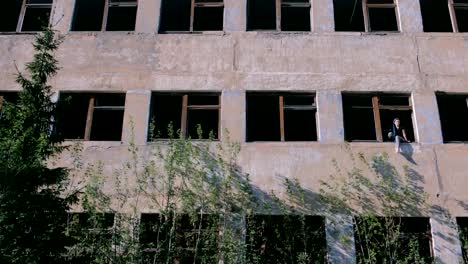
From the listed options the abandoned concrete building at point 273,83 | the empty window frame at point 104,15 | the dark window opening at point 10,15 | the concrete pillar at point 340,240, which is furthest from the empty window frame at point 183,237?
the dark window opening at point 10,15

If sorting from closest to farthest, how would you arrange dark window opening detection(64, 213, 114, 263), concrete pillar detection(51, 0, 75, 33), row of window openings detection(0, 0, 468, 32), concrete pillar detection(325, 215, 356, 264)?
1. dark window opening detection(64, 213, 114, 263)
2. concrete pillar detection(325, 215, 356, 264)
3. concrete pillar detection(51, 0, 75, 33)
4. row of window openings detection(0, 0, 468, 32)

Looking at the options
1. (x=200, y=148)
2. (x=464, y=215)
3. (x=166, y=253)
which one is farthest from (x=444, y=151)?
(x=166, y=253)

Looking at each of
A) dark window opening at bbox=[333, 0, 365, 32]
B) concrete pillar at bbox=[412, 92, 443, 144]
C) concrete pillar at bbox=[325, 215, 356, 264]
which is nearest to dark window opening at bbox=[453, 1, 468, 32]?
dark window opening at bbox=[333, 0, 365, 32]

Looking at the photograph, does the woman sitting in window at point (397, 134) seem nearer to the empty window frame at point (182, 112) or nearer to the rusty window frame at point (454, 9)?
the rusty window frame at point (454, 9)

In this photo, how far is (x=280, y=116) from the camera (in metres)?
14.0

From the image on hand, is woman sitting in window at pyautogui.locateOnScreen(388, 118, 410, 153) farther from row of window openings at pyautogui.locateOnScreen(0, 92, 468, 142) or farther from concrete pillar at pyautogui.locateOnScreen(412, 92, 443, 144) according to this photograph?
concrete pillar at pyautogui.locateOnScreen(412, 92, 443, 144)

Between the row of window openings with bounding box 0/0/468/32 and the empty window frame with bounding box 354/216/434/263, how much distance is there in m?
5.47

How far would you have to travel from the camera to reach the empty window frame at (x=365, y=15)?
1549 centimetres

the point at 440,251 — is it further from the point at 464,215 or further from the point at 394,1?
the point at 394,1

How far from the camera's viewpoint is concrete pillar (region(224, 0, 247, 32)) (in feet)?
48.9

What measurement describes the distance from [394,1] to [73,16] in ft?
29.9

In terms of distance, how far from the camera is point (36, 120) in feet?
33.8

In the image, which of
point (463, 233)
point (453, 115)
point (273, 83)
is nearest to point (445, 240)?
point (463, 233)

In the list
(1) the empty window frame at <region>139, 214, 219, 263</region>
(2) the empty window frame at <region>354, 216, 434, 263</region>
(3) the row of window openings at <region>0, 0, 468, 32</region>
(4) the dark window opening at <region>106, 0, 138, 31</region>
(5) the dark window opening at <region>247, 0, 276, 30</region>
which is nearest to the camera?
(1) the empty window frame at <region>139, 214, 219, 263</region>
